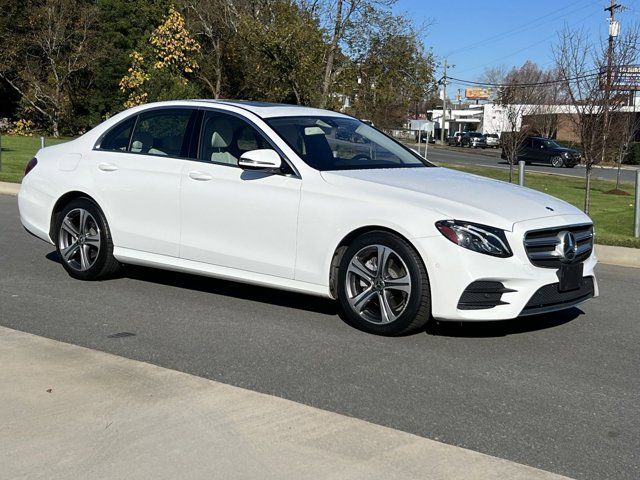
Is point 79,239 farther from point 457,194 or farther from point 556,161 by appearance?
point 556,161

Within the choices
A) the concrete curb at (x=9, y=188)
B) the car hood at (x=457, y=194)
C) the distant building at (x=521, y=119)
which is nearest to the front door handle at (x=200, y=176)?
the car hood at (x=457, y=194)

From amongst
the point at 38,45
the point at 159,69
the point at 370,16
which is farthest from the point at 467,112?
the point at 370,16

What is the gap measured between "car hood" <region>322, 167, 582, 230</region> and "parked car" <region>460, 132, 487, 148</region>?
64689 millimetres

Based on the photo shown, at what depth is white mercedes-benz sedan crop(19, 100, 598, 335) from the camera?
18.6 ft

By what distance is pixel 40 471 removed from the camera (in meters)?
3.54

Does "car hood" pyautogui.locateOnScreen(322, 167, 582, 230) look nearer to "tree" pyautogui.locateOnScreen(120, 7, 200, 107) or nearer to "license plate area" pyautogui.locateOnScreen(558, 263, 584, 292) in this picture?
"license plate area" pyautogui.locateOnScreen(558, 263, 584, 292)

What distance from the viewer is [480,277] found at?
557 cm

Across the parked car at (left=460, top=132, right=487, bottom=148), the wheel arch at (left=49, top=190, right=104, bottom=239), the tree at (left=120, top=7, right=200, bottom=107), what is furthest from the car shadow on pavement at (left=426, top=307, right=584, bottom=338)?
the parked car at (left=460, top=132, right=487, bottom=148)

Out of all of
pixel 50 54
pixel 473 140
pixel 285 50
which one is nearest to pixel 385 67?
pixel 285 50

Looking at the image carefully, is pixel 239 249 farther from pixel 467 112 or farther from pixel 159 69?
pixel 467 112

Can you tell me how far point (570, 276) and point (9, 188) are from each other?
13.7 m

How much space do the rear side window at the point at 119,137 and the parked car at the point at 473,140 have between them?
210 feet

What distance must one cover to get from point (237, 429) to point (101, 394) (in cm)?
90

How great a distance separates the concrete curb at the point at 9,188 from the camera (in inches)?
659
